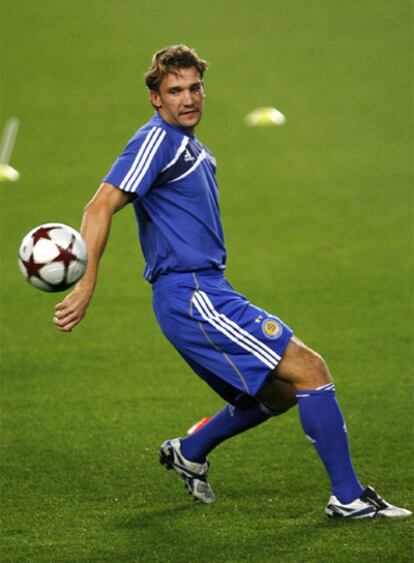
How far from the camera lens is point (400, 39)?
23.0 metres

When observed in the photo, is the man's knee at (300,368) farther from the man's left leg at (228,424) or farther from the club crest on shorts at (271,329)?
the man's left leg at (228,424)

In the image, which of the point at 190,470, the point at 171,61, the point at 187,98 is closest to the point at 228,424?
the point at 190,470

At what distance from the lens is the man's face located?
654cm

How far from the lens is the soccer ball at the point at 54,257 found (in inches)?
233

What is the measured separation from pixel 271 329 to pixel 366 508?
103 cm

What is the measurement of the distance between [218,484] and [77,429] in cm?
138

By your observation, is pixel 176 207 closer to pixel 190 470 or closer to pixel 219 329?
pixel 219 329

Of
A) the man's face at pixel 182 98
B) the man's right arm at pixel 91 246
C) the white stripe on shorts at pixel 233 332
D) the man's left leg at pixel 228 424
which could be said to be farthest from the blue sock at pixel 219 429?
the man's face at pixel 182 98

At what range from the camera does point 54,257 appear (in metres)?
5.91

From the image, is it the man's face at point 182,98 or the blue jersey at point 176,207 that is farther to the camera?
the man's face at point 182,98

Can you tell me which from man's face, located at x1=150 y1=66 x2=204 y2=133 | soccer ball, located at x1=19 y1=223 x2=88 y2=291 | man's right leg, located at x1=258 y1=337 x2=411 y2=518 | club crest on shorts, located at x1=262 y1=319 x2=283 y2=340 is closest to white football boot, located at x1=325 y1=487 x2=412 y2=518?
man's right leg, located at x1=258 y1=337 x2=411 y2=518

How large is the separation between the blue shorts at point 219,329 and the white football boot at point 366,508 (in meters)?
0.71

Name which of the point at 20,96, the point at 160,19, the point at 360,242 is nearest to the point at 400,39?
the point at 160,19

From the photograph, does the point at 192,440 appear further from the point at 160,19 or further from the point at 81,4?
the point at 81,4
